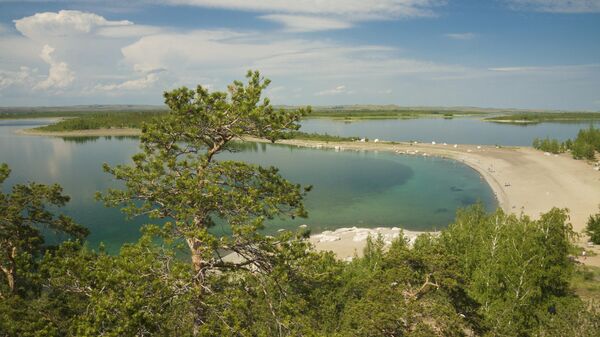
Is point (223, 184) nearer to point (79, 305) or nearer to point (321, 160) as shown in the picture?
point (79, 305)

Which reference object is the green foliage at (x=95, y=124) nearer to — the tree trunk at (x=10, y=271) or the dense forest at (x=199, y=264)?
the tree trunk at (x=10, y=271)

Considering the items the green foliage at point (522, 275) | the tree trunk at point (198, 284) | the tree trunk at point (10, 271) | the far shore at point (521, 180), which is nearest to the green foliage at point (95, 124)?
the far shore at point (521, 180)

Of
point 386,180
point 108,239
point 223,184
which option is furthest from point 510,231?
point 386,180

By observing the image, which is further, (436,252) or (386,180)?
(386,180)

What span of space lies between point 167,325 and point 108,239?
1029 inches

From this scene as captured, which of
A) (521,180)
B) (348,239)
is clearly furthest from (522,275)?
(521,180)

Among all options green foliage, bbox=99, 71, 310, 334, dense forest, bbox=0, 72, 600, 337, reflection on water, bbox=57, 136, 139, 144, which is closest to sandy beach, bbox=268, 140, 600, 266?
dense forest, bbox=0, 72, 600, 337

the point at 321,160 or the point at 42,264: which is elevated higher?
the point at 42,264

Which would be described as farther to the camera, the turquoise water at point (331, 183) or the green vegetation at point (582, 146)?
the green vegetation at point (582, 146)

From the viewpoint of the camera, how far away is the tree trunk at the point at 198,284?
8367 millimetres

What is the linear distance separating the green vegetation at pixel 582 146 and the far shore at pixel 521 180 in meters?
1.83

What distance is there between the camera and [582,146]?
233ft

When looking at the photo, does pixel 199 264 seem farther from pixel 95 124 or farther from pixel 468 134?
pixel 95 124

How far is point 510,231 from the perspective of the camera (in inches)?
755
